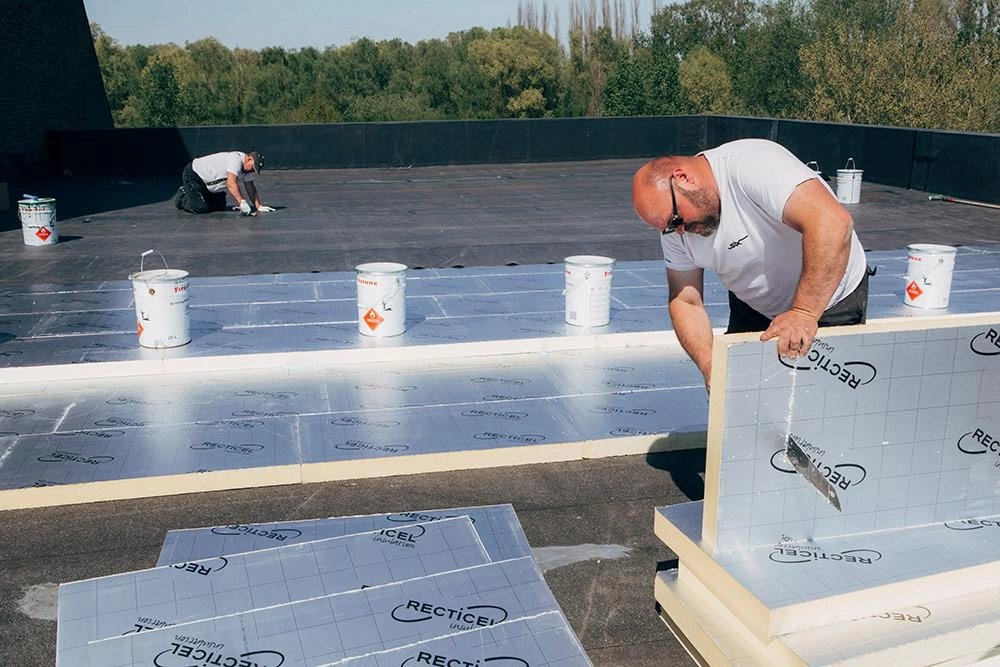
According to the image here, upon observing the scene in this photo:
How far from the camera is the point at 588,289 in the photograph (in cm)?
759

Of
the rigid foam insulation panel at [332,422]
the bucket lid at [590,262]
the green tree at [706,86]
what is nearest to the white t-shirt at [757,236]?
the rigid foam insulation panel at [332,422]

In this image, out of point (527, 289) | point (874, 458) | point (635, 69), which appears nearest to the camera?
point (874, 458)

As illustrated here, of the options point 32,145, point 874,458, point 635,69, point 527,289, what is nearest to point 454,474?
point 874,458

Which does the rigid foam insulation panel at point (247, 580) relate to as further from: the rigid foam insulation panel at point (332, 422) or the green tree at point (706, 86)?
the green tree at point (706, 86)

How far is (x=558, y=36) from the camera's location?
249ft

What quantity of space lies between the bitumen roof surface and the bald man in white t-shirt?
44.6 inches

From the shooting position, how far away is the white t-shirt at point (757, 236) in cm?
320

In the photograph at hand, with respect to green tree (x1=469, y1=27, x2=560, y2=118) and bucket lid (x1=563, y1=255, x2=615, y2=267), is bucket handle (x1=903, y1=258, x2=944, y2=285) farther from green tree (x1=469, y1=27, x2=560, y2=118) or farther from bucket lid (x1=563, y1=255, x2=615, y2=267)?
green tree (x1=469, y1=27, x2=560, y2=118)

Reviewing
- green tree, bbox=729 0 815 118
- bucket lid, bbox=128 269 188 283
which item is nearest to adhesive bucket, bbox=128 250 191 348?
bucket lid, bbox=128 269 188 283

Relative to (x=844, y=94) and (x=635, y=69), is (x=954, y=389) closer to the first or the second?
(x=844, y=94)

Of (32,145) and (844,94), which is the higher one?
(32,145)

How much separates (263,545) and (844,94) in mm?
44911

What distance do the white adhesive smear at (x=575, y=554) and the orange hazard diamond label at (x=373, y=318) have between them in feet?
11.6

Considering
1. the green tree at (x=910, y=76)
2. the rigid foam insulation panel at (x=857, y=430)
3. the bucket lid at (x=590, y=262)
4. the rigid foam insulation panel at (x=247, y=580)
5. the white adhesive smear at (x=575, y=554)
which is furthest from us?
the green tree at (x=910, y=76)
